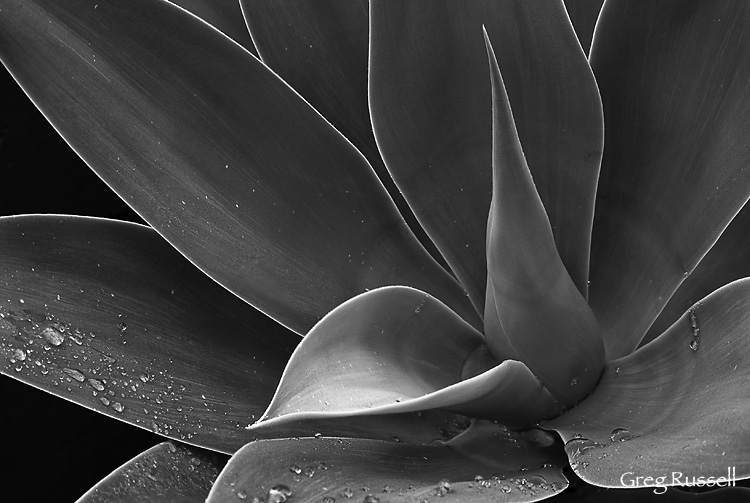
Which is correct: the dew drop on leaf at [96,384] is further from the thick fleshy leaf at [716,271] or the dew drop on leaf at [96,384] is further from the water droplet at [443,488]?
the thick fleshy leaf at [716,271]

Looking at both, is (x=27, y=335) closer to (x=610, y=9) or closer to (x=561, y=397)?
(x=561, y=397)

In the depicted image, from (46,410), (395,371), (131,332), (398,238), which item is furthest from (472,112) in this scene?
(46,410)

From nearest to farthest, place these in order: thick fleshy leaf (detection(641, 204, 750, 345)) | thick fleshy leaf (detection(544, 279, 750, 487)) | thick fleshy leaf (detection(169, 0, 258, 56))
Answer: thick fleshy leaf (detection(544, 279, 750, 487)) < thick fleshy leaf (detection(641, 204, 750, 345)) < thick fleshy leaf (detection(169, 0, 258, 56))

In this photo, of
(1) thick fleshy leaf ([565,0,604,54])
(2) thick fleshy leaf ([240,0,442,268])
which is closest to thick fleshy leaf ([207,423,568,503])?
(2) thick fleshy leaf ([240,0,442,268])

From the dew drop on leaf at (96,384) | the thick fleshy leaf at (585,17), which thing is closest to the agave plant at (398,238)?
the dew drop on leaf at (96,384)

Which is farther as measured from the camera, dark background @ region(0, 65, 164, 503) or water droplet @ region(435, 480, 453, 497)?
dark background @ region(0, 65, 164, 503)

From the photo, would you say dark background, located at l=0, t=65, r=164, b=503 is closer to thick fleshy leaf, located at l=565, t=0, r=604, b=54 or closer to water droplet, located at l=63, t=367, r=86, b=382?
water droplet, located at l=63, t=367, r=86, b=382
